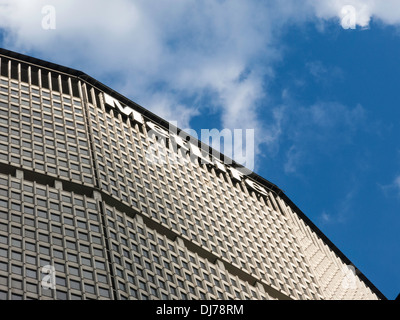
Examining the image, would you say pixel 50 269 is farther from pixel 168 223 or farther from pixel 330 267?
pixel 330 267

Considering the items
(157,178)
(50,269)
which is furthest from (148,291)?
(157,178)

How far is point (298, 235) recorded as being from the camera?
128125mm

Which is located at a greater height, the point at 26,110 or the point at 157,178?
the point at 26,110

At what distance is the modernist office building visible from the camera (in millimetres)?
74125

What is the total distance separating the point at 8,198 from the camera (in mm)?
79688

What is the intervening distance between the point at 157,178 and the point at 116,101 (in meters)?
23.7

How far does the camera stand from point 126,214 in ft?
303

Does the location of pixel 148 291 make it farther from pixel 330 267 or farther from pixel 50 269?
pixel 330 267

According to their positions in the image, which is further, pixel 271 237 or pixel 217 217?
pixel 271 237

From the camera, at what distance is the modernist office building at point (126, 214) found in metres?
74.1

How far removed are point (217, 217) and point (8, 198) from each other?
39.2m
